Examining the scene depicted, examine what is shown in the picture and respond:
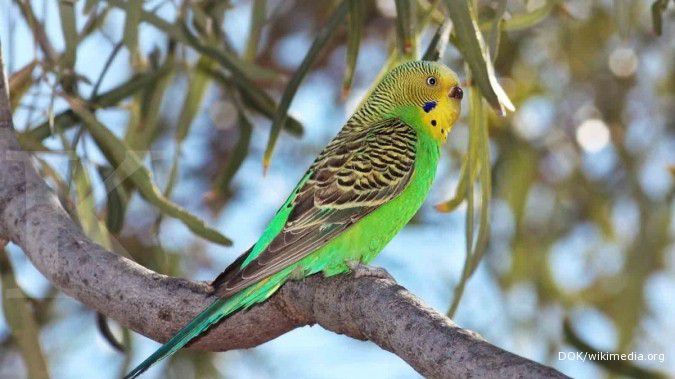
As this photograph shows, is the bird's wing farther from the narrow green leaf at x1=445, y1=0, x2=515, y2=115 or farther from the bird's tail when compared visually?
the narrow green leaf at x1=445, y1=0, x2=515, y2=115

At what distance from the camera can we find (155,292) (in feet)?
6.67

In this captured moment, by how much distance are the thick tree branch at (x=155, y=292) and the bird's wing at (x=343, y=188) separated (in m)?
0.11

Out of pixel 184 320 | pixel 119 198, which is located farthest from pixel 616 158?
pixel 184 320

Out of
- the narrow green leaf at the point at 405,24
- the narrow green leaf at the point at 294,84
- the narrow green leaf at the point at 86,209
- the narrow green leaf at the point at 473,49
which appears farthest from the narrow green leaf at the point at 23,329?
the narrow green leaf at the point at 473,49

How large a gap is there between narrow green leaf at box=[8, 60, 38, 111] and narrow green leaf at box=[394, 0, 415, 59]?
0.99 m

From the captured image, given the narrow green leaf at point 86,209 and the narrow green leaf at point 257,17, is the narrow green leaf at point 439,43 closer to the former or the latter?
the narrow green leaf at point 257,17

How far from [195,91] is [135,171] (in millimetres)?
775

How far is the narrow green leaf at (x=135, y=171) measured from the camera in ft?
7.78

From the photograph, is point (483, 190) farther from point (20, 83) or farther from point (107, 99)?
point (20, 83)

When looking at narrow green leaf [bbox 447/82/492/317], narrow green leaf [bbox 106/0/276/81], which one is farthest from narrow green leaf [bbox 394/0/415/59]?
narrow green leaf [bbox 106/0/276/81]

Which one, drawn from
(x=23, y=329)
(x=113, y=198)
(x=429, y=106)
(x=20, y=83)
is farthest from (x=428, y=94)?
(x=23, y=329)

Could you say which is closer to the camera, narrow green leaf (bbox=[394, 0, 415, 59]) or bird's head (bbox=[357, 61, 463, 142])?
narrow green leaf (bbox=[394, 0, 415, 59])

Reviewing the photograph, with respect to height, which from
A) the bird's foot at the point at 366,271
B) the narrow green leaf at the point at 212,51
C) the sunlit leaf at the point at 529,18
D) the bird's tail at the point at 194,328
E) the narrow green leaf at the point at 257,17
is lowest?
the bird's tail at the point at 194,328

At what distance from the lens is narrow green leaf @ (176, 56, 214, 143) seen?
3127 millimetres
